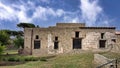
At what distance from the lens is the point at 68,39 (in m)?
40.4

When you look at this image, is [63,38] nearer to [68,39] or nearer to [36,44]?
[68,39]

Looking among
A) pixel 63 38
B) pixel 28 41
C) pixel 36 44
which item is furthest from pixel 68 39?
pixel 28 41

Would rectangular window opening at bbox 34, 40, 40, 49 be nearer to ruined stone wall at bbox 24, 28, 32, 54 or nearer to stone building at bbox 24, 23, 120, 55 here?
stone building at bbox 24, 23, 120, 55

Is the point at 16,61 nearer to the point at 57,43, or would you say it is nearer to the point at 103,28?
the point at 57,43

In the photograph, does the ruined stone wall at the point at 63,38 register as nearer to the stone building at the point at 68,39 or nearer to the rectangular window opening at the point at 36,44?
the stone building at the point at 68,39

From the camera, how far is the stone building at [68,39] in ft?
131

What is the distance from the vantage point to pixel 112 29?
39.7 m

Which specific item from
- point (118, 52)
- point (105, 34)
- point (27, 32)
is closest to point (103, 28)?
point (105, 34)

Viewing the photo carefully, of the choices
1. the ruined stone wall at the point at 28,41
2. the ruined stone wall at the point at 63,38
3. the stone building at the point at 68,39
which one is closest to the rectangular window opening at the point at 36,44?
the stone building at the point at 68,39

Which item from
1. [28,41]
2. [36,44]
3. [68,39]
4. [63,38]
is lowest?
[36,44]

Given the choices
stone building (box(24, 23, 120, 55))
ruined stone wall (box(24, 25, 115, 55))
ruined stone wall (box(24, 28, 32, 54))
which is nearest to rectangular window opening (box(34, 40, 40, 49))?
stone building (box(24, 23, 120, 55))

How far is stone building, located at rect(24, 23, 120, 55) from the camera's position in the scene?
39906mm

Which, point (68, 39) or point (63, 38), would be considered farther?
point (63, 38)

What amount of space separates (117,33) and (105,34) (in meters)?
1.92
